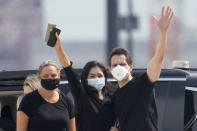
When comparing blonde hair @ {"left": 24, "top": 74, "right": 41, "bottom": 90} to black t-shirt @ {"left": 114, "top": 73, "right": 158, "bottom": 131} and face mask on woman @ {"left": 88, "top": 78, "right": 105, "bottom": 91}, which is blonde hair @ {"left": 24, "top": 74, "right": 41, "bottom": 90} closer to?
face mask on woman @ {"left": 88, "top": 78, "right": 105, "bottom": 91}

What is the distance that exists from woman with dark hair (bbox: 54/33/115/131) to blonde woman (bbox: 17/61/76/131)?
89 mm

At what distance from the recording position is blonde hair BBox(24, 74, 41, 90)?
6.42 meters

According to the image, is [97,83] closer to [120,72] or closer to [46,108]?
[120,72]

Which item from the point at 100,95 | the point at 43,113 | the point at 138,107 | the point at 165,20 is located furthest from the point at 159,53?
the point at 43,113

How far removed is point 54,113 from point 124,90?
554 mm

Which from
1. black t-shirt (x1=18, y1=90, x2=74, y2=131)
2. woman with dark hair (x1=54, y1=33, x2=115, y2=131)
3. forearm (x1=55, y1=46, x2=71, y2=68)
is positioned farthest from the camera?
forearm (x1=55, y1=46, x2=71, y2=68)

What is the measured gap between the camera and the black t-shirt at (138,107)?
19.1ft

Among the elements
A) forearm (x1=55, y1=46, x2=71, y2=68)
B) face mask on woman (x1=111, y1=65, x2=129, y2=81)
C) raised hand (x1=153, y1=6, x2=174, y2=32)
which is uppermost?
raised hand (x1=153, y1=6, x2=174, y2=32)

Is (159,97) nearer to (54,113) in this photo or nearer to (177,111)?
(177,111)

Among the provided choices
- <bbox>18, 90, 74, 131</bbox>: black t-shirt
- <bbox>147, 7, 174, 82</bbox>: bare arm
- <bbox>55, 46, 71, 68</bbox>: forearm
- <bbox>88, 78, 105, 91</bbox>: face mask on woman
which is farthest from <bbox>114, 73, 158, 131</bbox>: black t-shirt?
<bbox>55, 46, 71, 68</bbox>: forearm

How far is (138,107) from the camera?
5.86 m

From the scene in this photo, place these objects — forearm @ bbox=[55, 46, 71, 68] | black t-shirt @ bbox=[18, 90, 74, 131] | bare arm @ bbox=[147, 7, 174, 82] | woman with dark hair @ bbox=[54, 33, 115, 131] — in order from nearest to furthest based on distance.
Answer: bare arm @ bbox=[147, 7, 174, 82], black t-shirt @ bbox=[18, 90, 74, 131], woman with dark hair @ bbox=[54, 33, 115, 131], forearm @ bbox=[55, 46, 71, 68]

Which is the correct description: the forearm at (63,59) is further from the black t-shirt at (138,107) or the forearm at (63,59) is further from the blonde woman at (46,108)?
the black t-shirt at (138,107)

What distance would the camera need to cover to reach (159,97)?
258 inches
